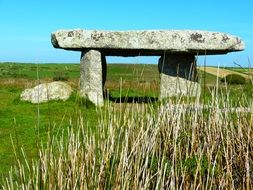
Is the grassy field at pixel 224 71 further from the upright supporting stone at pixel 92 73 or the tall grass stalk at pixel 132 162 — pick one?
the upright supporting stone at pixel 92 73

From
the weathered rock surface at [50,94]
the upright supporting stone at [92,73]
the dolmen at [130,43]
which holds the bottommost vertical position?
the weathered rock surface at [50,94]

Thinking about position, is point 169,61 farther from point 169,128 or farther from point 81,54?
point 169,128

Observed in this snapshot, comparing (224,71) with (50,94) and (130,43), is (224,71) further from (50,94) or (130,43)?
(130,43)

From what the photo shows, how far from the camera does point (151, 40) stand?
1297 centimetres

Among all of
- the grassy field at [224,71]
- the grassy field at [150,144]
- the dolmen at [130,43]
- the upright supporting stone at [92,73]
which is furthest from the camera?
the upright supporting stone at [92,73]

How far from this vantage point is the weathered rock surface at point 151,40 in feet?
42.3

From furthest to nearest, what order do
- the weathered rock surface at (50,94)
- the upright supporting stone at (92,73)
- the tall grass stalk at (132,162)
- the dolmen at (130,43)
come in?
the upright supporting stone at (92,73) → the dolmen at (130,43) → the weathered rock surface at (50,94) → the tall grass stalk at (132,162)

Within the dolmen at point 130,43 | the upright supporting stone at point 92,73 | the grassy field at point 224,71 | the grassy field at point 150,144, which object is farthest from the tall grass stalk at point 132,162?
the upright supporting stone at point 92,73

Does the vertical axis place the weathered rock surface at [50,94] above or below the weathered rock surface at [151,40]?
below

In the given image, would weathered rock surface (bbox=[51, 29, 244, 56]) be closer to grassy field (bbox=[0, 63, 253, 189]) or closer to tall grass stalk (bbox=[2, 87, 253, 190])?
grassy field (bbox=[0, 63, 253, 189])

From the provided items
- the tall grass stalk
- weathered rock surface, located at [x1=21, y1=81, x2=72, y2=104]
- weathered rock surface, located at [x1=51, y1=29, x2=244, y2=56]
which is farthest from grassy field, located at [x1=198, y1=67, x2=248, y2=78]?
weathered rock surface, located at [x1=21, y1=81, x2=72, y2=104]

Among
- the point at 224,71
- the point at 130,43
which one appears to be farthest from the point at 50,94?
the point at 224,71

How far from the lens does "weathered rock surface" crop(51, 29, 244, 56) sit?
12898 millimetres

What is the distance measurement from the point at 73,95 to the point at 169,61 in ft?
8.81
